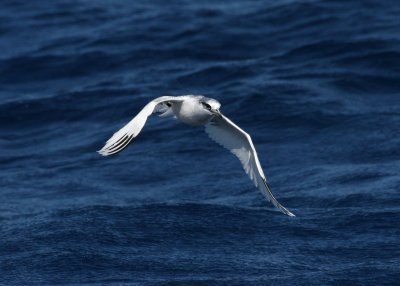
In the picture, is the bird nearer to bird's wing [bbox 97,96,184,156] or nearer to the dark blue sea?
bird's wing [bbox 97,96,184,156]

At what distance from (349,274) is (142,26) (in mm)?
17291

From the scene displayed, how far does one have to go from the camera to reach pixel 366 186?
20375 mm

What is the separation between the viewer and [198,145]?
933 inches

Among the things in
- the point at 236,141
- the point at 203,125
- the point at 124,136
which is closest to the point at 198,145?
the point at 236,141

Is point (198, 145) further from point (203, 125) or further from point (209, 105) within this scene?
point (209, 105)

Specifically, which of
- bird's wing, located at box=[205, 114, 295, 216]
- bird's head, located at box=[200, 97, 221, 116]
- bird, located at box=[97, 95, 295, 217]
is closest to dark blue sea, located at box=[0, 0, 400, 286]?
bird's wing, located at box=[205, 114, 295, 216]

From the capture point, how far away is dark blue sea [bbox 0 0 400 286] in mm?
17203

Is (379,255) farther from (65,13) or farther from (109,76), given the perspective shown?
(65,13)

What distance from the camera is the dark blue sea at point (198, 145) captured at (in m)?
17.2

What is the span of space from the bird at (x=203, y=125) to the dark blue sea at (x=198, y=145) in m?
1.73

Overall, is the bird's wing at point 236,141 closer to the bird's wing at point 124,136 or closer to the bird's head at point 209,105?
the bird's head at point 209,105

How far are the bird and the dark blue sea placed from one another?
5.66ft

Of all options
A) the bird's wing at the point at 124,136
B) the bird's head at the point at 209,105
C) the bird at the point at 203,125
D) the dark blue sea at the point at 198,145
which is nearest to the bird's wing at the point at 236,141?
the bird at the point at 203,125

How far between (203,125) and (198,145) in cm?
787
